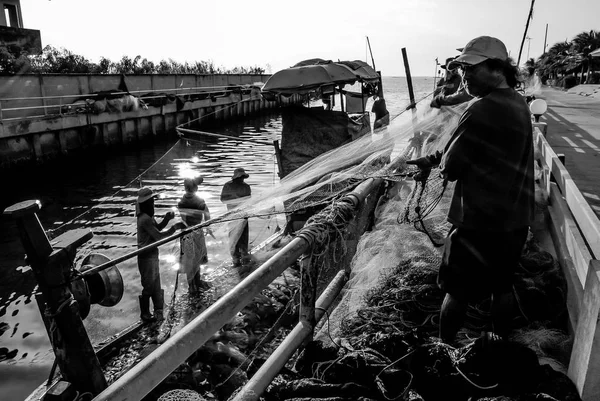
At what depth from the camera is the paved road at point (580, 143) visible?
259 inches

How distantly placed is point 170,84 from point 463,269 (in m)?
32.7

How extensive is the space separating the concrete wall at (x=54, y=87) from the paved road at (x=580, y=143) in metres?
18.2

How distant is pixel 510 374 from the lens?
Answer: 2.47m

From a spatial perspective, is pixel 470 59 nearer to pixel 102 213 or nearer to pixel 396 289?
pixel 396 289

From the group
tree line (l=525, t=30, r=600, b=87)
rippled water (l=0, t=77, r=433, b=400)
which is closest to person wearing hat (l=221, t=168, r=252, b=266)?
rippled water (l=0, t=77, r=433, b=400)

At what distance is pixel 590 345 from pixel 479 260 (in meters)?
0.77

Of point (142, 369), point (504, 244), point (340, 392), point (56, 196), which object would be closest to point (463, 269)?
point (504, 244)

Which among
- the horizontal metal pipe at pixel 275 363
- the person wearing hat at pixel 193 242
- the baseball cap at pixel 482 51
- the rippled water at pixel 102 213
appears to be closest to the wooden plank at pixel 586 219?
the baseball cap at pixel 482 51

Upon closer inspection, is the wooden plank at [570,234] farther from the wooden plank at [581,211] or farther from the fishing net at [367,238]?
the fishing net at [367,238]

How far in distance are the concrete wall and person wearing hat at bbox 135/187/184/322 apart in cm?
1346

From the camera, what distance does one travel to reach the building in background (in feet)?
90.6

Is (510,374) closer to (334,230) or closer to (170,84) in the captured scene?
(334,230)

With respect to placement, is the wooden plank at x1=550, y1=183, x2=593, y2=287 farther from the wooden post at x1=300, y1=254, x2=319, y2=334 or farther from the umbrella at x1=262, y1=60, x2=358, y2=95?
the umbrella at x1=262, y1=60, x2=358, y2=95

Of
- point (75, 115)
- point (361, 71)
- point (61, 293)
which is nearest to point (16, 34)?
point (75, 115)
